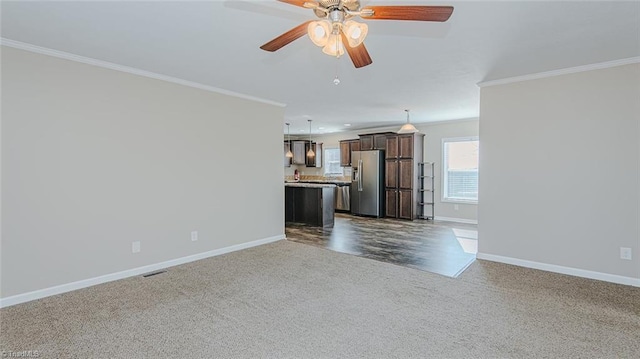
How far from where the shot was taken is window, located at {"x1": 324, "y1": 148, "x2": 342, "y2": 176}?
974 cm

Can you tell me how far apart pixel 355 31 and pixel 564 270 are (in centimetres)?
376

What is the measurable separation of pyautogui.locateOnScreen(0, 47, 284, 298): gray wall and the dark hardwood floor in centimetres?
148

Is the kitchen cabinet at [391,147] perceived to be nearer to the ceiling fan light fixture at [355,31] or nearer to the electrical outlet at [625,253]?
the electrical outlet at [625,253]

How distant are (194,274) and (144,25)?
261 cm

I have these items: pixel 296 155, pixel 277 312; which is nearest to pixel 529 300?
pixel 277 312

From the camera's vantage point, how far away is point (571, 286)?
3309 millimetres

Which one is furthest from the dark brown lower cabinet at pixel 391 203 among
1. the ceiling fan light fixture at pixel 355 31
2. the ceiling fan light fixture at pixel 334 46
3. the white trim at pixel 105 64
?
the ceiling fan light fixture at pixel 355 31

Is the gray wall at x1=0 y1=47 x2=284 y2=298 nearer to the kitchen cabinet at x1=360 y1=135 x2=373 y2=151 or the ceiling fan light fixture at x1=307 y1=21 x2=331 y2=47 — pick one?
the ceiling fan light fixture at x1=307 y1=21 x2=331 y2=47

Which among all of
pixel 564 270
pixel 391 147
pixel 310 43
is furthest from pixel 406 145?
pixel 310 43

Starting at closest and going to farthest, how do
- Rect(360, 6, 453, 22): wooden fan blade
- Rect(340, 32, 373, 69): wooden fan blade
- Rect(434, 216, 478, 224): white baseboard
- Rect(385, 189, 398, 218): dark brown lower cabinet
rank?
Rect(360, 6, 453, 22): wooden fan blade < Rect(340, 32, 373, 69): wooden fan blade < Rect(434, 216, 478, 224): white baseboard < Rect(385, 189, 398, 218): dark brown lower cabinet

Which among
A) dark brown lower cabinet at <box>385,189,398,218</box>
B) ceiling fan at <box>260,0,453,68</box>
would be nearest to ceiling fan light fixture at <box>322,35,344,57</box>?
ceiling fan at <box>260,0,453,68</box>

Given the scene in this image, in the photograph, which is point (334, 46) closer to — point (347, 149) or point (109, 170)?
point (109, 170)

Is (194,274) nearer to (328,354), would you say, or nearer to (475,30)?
(328,354)

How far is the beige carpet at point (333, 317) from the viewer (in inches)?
85.4
